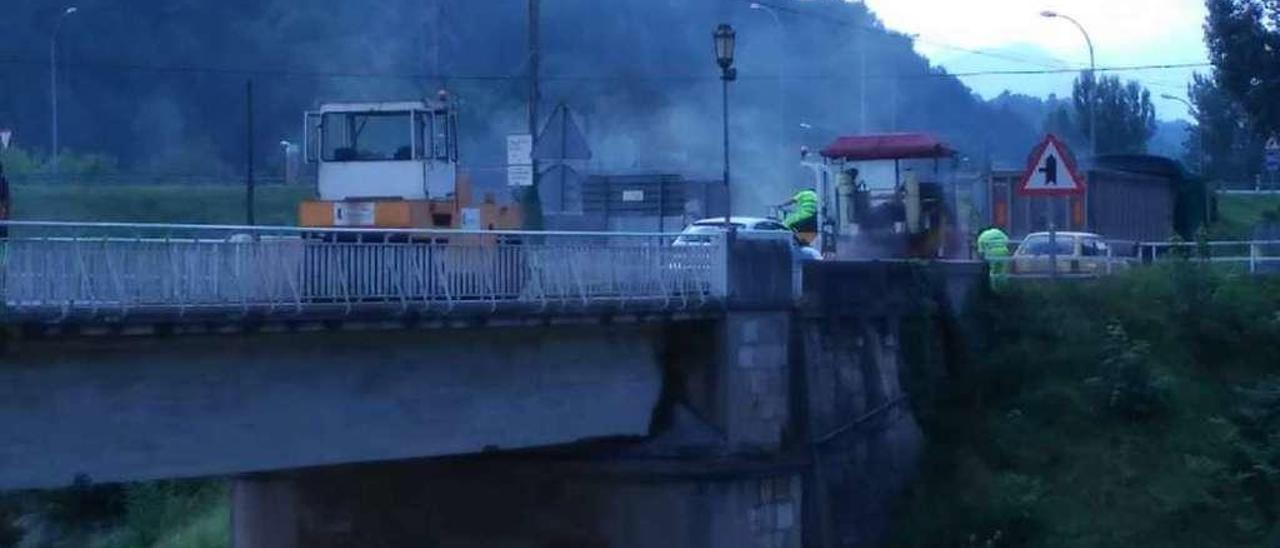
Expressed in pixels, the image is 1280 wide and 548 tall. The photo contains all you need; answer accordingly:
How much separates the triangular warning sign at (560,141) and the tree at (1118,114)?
234 feet

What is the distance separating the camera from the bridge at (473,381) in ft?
63.0

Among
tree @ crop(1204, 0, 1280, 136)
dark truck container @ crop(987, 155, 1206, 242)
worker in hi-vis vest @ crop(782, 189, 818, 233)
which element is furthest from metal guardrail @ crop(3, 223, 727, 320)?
tree @ crop(1204, 0, 1280, 136)

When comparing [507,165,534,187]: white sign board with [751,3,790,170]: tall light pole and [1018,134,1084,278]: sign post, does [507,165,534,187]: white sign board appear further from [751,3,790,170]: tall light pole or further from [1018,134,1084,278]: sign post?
[751,3,790,170]: tall light pole

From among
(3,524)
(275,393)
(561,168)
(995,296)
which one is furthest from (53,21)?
(275,393)

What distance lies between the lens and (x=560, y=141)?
35938 millimetres

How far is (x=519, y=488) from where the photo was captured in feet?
86.6

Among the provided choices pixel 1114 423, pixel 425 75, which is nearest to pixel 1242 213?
pixel 425 75

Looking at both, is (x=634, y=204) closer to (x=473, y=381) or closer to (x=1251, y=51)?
(x=473, y=381)

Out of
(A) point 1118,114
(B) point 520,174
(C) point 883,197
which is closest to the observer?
(B) point 520,174

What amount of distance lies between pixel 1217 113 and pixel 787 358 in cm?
7952

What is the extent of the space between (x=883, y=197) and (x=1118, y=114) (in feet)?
238

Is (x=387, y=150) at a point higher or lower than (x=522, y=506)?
higher

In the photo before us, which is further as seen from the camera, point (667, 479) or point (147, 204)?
point (147, 204)

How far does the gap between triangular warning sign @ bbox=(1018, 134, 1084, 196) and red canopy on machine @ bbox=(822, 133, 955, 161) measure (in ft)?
43.3
